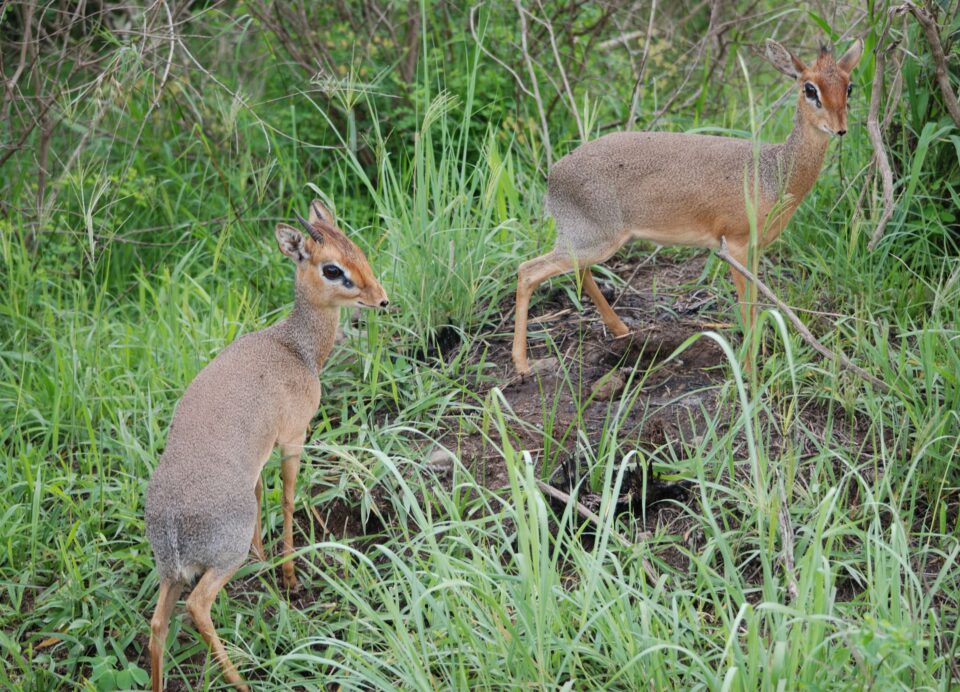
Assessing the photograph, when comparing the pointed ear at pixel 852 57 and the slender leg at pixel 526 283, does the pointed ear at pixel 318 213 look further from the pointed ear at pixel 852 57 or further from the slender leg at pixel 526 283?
the pointed ear at pixel 852 57

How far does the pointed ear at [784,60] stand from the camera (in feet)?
14.4

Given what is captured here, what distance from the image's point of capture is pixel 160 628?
314cm

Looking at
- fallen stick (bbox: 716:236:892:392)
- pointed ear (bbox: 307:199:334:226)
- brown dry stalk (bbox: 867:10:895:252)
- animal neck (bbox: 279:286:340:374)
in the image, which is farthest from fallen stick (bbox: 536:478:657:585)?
brown dry stalk (bbox: 867:10:895:252)

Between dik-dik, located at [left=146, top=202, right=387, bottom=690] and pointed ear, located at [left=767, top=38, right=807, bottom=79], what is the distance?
1776 mm

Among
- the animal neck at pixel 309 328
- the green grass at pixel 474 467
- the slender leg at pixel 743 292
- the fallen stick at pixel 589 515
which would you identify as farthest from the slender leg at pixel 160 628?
the slender leg at pixel 743 292

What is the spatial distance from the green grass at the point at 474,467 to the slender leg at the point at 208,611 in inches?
2.3

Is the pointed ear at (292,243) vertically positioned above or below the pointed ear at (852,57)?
below

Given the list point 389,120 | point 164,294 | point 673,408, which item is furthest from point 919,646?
point 389,120

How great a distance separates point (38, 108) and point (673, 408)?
352cm

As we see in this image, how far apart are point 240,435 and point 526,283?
1.54 meters

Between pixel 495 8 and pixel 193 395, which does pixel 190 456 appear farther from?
pixel 495 8

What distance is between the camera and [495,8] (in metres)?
6.20

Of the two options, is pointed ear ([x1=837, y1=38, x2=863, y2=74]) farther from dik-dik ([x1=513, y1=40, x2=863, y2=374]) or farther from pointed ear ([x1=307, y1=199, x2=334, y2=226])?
pointed ear ([x1=307, y1=199, x2=334, y2=226])

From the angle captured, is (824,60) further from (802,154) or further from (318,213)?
(318,213)
